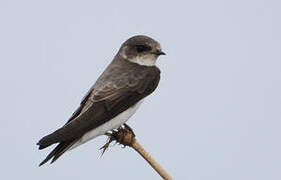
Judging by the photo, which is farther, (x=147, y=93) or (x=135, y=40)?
(x=135, y=40)

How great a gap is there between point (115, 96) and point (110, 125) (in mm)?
281

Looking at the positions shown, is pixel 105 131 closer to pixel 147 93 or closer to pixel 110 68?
pixel 147 93

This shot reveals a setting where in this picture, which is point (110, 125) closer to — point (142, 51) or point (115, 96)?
point (115, 96)

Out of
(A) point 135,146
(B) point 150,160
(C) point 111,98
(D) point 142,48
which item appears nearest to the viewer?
(B) point 150,160

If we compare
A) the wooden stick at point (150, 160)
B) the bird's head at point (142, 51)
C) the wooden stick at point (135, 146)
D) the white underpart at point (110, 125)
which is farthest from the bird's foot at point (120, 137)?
the bird's head at point (142, 51)

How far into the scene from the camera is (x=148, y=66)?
4.21 m

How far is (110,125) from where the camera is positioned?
3436mm

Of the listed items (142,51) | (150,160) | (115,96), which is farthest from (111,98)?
(150,160)

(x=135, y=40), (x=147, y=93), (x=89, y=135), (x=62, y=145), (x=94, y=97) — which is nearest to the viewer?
(x=62, y=145)

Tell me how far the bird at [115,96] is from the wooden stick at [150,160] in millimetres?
571

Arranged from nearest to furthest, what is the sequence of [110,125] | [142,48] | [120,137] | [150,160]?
A: 1. [150,160]
2. [120,137]
3. [110,125]
4. [142,48]

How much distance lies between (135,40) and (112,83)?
2.59ft

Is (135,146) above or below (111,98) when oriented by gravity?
below

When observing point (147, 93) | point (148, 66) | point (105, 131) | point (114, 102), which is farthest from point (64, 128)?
point (148, 66)
